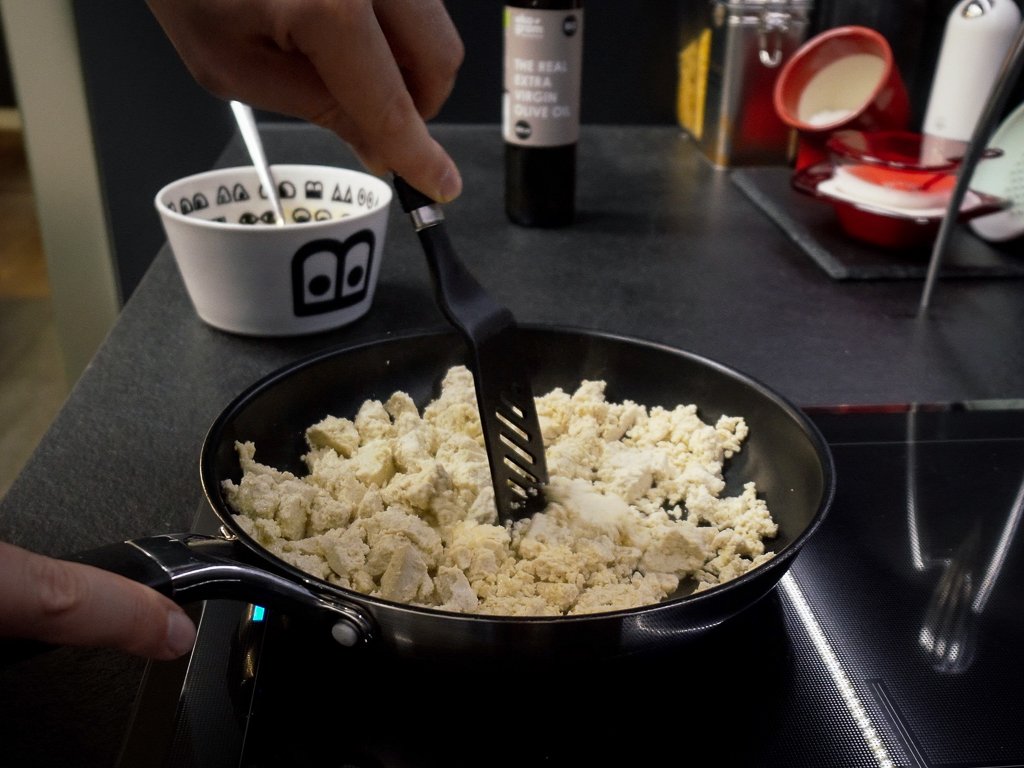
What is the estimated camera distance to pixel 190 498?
66 cm

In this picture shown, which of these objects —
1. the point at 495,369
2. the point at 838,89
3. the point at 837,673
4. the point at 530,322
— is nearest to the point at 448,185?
the point at 495,369

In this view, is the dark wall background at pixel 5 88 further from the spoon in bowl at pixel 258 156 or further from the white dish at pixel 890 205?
the white dish at pixel 890 205

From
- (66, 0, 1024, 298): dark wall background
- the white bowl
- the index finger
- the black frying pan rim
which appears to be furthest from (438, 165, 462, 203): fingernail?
(66, 0, 1024, 298): dark wall background

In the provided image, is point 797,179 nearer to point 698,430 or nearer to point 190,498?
point 698,430

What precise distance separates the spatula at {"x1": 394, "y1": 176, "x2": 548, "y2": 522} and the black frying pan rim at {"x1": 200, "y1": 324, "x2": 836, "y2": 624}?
3.9 inches

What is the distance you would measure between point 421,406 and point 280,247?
0.67 ft

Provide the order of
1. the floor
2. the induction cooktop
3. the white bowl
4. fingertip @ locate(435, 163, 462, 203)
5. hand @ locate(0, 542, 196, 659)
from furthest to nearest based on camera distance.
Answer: the floor
the white bowl
fingertip @ locate(435, 163, 462, 203)
the induction cooktop
hand @ locate(0, 542, 196, 659)

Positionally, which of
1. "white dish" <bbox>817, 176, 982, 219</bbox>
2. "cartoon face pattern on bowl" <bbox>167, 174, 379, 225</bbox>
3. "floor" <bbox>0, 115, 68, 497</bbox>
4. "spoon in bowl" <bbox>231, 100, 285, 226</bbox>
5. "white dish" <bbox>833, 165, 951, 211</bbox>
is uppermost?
"spoon in bowl" <bbox>231, 100, 285, 226</bbox>

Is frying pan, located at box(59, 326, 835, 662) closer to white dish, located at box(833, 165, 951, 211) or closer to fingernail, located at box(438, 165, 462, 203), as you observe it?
fingernail, located at box(438, 165, 462, 203)

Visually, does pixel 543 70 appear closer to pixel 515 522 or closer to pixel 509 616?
pixel 515 522

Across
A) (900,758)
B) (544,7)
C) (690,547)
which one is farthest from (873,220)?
(900,758)

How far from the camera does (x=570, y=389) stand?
75 cm

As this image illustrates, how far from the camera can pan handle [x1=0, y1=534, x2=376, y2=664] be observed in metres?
0.40

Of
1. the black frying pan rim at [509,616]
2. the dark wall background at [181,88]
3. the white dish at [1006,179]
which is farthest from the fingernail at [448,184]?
the dark wall background at [181,88]
